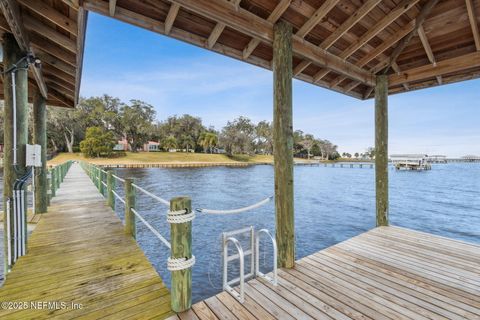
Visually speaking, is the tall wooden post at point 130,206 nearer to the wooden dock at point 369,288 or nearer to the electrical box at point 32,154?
the electrical box at point 32,154

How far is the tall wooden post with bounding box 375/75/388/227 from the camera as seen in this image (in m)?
4.22

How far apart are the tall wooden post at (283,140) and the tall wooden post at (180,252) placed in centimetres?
126

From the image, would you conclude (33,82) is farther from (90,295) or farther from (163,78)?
(163,78)

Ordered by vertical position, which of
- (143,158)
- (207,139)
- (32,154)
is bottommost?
(32,154)

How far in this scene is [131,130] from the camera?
158 ft

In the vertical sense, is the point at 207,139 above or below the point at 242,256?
above

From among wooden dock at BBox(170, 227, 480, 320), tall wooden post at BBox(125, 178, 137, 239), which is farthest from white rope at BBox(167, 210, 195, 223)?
tall wooden post at BBox(125, 178, 137, 239)

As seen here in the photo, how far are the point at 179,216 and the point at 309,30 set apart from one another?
271cm

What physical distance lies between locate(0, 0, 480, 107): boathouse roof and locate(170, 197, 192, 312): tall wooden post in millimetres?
1845

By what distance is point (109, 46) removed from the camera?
133 ft

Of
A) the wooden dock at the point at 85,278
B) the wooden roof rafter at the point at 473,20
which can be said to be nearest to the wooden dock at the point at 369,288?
the wooden dock at the point at 85,278

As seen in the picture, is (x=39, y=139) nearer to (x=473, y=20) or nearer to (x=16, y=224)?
(x=16, y=224)

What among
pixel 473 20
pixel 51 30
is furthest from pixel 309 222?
pixel 51 30

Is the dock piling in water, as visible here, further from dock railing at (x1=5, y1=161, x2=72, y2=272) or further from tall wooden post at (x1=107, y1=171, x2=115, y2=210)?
tall wooden post at (x1=107, y1=171, x2=115, y2=210)
